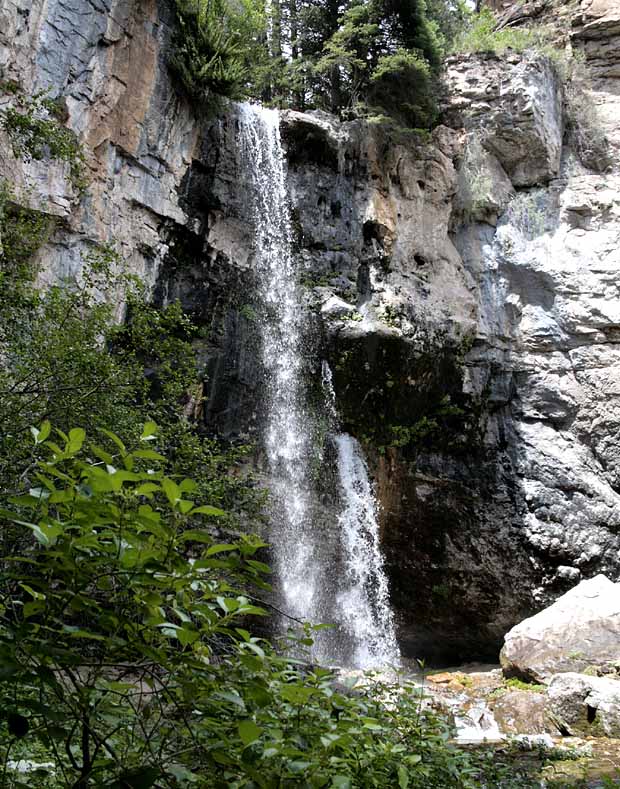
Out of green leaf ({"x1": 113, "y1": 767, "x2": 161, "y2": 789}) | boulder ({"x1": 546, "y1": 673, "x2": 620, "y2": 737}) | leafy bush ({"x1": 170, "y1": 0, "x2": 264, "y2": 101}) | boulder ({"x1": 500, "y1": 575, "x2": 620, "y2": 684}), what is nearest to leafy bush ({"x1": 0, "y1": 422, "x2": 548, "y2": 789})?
green leaf ({"x1": 113, "y1": 767, "x2": 161, "y2": 789})

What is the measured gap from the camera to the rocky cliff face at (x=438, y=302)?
1245 cm

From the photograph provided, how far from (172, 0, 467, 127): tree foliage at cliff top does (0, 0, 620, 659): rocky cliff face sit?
115 centimetres

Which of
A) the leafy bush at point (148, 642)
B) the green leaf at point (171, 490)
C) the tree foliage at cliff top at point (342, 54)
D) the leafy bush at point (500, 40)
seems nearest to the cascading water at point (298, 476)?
the tree foliage at cliff top at point (342, 54)

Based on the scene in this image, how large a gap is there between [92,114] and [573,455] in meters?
10.8

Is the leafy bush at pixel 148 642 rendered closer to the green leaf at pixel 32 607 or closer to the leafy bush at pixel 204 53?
the green leaf at pixel 32 607

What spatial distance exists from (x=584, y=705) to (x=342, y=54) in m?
13.2

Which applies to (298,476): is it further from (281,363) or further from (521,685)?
(521,685)

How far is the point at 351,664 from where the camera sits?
1195cm

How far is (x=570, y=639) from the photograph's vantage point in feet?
32.6

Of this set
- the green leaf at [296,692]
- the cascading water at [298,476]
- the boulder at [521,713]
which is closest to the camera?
the green leaf at [296,692]

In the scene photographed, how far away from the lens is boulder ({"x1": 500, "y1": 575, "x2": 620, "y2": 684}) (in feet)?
31.5

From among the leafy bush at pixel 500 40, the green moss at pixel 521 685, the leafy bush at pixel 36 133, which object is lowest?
the green moss at pixel 521 685

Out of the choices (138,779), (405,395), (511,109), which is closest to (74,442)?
(138,779)

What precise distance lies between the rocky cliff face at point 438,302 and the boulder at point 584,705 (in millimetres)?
4853
